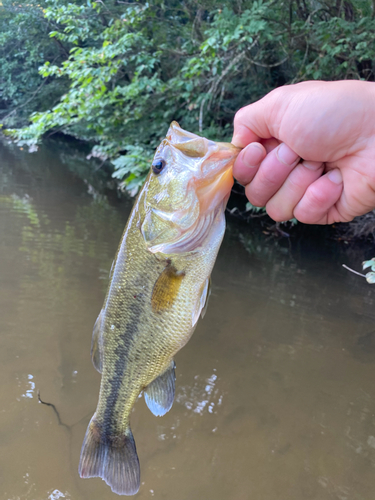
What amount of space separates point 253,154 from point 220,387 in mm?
2614

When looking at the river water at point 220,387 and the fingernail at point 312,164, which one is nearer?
the fingernail at point 312,164

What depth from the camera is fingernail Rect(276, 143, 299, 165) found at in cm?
180

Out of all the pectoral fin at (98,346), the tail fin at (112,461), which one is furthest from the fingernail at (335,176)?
the tail fin at (112,461)

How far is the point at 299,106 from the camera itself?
1.65 meters

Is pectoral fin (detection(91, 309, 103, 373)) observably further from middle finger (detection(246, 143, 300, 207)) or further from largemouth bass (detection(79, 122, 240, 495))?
middle finger (detection(246, 143, 300, 207))

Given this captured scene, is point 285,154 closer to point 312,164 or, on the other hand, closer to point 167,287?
point 312,164

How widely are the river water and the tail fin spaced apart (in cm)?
107

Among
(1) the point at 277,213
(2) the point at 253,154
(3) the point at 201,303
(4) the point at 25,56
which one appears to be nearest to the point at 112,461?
(3) the point at 201,303

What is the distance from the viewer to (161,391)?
6.05 feet

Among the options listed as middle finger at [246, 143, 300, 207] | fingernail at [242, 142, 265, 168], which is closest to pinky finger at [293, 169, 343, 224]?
middle finger at [246, 143, 300, 207]

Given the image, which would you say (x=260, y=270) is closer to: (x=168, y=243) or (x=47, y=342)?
(x=47, y=342)

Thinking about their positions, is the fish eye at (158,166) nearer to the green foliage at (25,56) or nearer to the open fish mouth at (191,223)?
the open fish mouth at (191,223)

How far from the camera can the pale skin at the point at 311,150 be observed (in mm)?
1628

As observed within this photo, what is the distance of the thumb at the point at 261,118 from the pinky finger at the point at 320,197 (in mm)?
331
